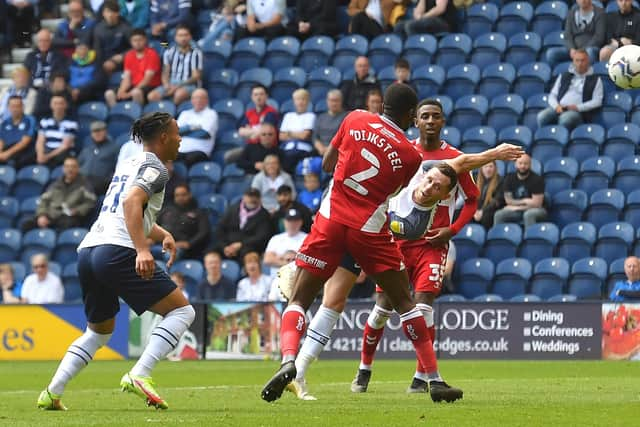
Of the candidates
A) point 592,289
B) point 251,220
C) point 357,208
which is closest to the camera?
point 357,208

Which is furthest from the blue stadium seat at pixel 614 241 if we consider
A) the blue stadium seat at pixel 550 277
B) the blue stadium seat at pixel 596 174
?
the blue stadium seat at pixel 596 174

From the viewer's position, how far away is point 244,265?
19.9 meters

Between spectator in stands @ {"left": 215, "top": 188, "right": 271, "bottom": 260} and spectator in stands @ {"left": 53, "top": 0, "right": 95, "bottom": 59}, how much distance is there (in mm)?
6617

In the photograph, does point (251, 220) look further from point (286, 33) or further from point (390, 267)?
point (390, 267)

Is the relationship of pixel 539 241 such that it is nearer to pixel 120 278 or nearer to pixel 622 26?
pixel 622 26

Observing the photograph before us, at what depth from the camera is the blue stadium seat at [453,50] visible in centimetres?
2269

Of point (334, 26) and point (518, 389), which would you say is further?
point (334, 26)

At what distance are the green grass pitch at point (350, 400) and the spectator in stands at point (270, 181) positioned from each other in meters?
5.44

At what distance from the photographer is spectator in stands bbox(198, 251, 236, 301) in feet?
64.1

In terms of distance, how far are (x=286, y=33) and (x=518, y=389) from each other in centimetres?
1436

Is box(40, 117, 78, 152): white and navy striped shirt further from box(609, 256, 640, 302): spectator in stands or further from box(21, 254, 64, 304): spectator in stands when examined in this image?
box(609, 256, 640, 302): spectator in stands

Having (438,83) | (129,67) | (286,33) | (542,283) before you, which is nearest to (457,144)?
(438,83)

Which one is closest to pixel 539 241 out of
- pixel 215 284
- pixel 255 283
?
pixel 255 283

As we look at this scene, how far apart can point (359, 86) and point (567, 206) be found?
4011mm
